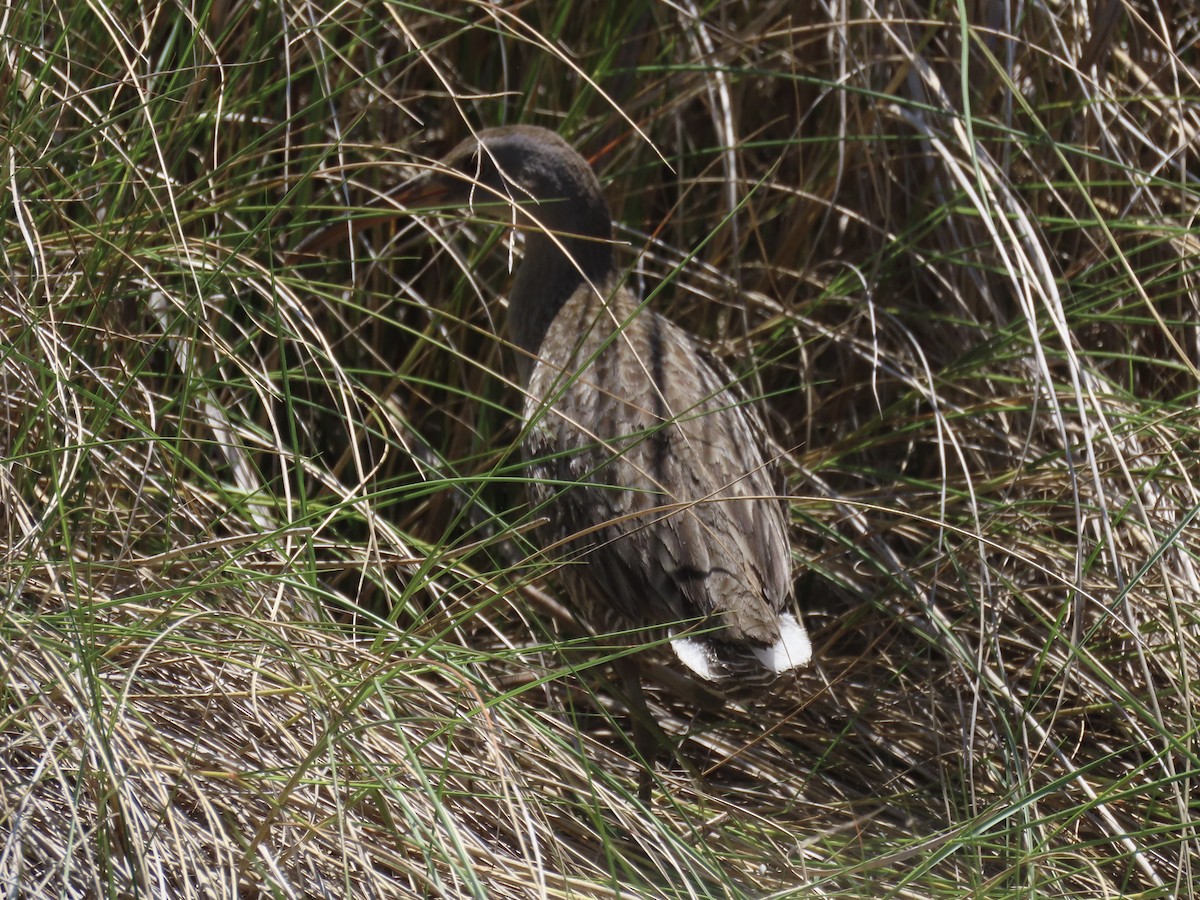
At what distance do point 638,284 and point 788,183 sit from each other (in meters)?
0.48

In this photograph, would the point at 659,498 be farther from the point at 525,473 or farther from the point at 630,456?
the point at 525,473

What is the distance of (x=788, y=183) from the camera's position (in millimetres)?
3410

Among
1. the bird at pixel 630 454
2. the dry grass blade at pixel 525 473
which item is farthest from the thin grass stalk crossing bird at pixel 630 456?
the dry grass blade at pixel 525 473

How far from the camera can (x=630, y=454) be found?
2576 millimetres

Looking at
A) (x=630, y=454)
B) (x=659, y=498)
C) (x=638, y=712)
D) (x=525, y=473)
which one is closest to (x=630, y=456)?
(x=630, y=454)

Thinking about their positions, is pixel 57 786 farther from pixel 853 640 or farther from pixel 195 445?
pixel 853 640

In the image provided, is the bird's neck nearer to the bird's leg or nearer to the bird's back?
the bird's back

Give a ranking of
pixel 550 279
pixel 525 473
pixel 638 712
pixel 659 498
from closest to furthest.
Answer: pixel 659 498 < pixel 638 712 < pixel 525 473 < pixel 550 279

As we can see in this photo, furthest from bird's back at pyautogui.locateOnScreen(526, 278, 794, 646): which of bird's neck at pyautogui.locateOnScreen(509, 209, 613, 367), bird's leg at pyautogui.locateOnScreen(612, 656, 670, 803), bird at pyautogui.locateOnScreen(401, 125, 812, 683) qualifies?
bird's neck at pyautogui.locateOnScreen(509, 209, 613, 367)

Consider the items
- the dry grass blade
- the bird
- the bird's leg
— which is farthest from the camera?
the bird's leg

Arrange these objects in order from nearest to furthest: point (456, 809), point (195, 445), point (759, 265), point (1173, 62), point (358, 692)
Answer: point (358, 692), point (456, 809), point (195, 445), point (1173, 62), point (759, 265)

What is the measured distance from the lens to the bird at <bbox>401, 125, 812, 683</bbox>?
239cm

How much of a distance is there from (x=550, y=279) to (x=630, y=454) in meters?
0.74

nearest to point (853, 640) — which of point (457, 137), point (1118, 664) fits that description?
point (1118, 664)
